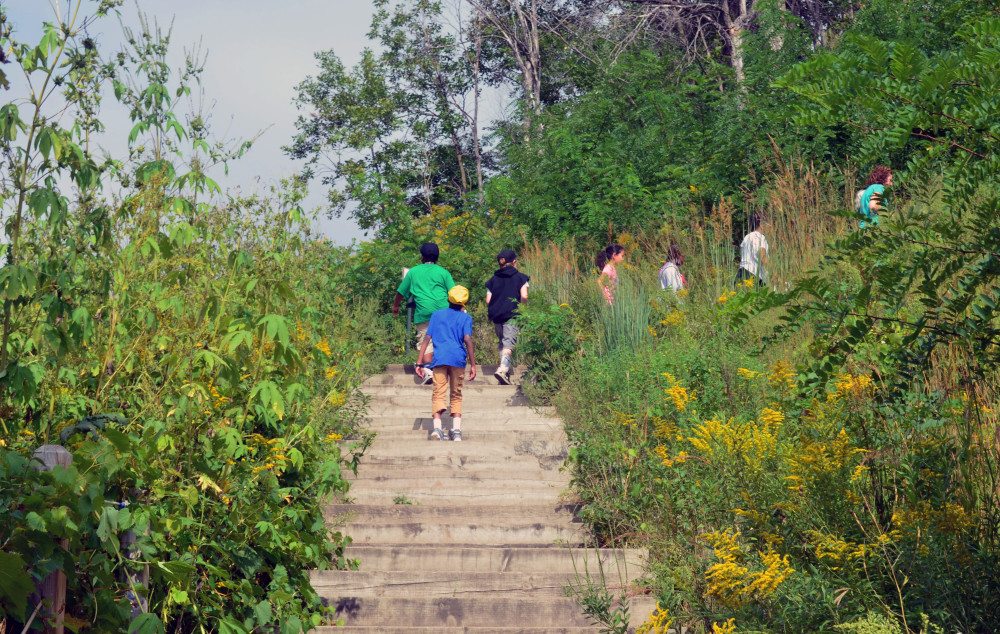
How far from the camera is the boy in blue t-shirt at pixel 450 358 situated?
9617 millimetres

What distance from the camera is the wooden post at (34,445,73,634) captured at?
339cm

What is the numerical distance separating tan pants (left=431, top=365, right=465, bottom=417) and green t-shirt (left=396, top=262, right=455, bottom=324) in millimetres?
2367

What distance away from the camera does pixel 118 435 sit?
3.29 m

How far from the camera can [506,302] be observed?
12.1 meters

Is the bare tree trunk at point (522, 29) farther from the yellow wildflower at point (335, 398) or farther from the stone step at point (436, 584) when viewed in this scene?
the stone step at point (436, 584)

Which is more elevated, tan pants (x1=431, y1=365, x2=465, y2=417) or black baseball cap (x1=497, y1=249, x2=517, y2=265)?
black baseball cap (x1=497, y1=249, x2=517, y2=265)

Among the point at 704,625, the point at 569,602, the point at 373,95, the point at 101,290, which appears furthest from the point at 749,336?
the point at 373,95

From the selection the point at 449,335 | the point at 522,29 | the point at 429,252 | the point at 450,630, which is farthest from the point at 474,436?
the point at 522,29

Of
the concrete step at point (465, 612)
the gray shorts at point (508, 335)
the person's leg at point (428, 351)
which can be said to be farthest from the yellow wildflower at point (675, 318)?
the concrete step at point (465, 612)

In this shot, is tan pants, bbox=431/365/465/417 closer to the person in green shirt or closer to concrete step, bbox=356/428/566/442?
concrete step, bbox=356/428/566/442

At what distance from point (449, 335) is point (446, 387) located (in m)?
0.46

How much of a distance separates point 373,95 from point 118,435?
2755 centimetres

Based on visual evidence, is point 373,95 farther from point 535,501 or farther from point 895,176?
point 895,176

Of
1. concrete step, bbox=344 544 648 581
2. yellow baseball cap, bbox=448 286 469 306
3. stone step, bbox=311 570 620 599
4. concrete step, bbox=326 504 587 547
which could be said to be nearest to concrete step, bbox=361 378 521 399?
yellow baseball cap, bbox=448 286 469 306
